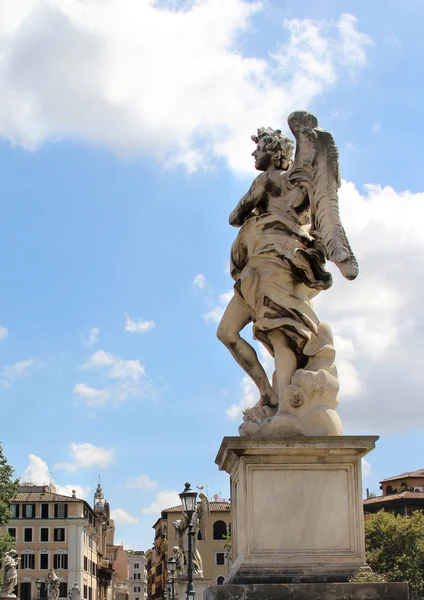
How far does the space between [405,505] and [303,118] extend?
87.5 meters

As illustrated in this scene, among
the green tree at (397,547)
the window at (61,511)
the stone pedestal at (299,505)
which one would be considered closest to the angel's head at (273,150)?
the stone pedestal at (299,505)

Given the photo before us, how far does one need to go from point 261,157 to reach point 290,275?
1.25 m

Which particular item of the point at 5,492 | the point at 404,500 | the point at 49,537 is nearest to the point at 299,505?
the point at 5,492

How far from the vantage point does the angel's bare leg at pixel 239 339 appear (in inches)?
335

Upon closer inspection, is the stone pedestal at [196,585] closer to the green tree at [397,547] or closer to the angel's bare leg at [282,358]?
the angel's bare leg at [282,358]

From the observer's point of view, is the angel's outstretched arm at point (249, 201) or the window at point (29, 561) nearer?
the angel's outstretched arm at point (249, 201)

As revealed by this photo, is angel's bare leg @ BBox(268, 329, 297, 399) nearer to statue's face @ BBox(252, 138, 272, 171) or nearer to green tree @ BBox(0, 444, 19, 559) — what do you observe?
statue's face @ BBox(252, 138, 272, 171)

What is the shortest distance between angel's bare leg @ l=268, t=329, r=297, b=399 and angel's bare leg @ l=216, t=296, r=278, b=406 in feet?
1.49

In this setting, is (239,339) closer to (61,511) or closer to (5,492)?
(5,492)

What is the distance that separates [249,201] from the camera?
848cm

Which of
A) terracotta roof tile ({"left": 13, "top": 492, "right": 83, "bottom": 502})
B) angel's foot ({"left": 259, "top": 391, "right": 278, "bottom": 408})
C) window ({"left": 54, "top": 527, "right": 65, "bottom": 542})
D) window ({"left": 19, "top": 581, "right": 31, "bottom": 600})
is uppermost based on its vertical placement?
terracotta roof tile ({"left": 13, "top": 492, "right": 83, "bottom": 502})

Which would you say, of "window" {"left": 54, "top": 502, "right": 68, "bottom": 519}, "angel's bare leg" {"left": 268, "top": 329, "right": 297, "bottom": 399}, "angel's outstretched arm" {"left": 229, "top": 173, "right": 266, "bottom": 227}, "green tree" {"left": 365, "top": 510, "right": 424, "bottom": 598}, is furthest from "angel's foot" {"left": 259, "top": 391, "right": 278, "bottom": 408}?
"window" {"left": 54, "top": 502, "right": 68, "bottom": 519}

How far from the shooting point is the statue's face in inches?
340

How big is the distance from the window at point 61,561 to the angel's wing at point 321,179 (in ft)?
328
